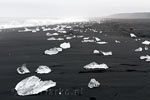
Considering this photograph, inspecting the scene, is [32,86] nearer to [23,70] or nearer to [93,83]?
[93,83]

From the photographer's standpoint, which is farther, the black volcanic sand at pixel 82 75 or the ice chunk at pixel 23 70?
the ice chunk at pixel 23 70

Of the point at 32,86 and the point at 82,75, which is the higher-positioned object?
the point at 32,86

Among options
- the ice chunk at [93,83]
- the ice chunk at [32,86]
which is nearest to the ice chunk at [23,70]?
the ice chunk at [32,86]

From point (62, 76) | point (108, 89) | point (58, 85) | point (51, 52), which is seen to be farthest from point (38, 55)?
point (108, 89)

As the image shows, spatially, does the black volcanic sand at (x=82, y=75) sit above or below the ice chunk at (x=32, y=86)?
below

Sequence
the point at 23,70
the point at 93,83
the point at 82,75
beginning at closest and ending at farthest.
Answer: the point at 93,83 → the point at 82,75 → the point at 23,70

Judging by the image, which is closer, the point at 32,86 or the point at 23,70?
the point at 32,86

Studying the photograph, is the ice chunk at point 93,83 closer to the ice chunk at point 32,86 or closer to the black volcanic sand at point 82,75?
the black volcanic sand at point 82,75

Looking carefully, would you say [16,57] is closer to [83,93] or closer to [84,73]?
[84,73]

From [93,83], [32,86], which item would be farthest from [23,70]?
[93,83]
